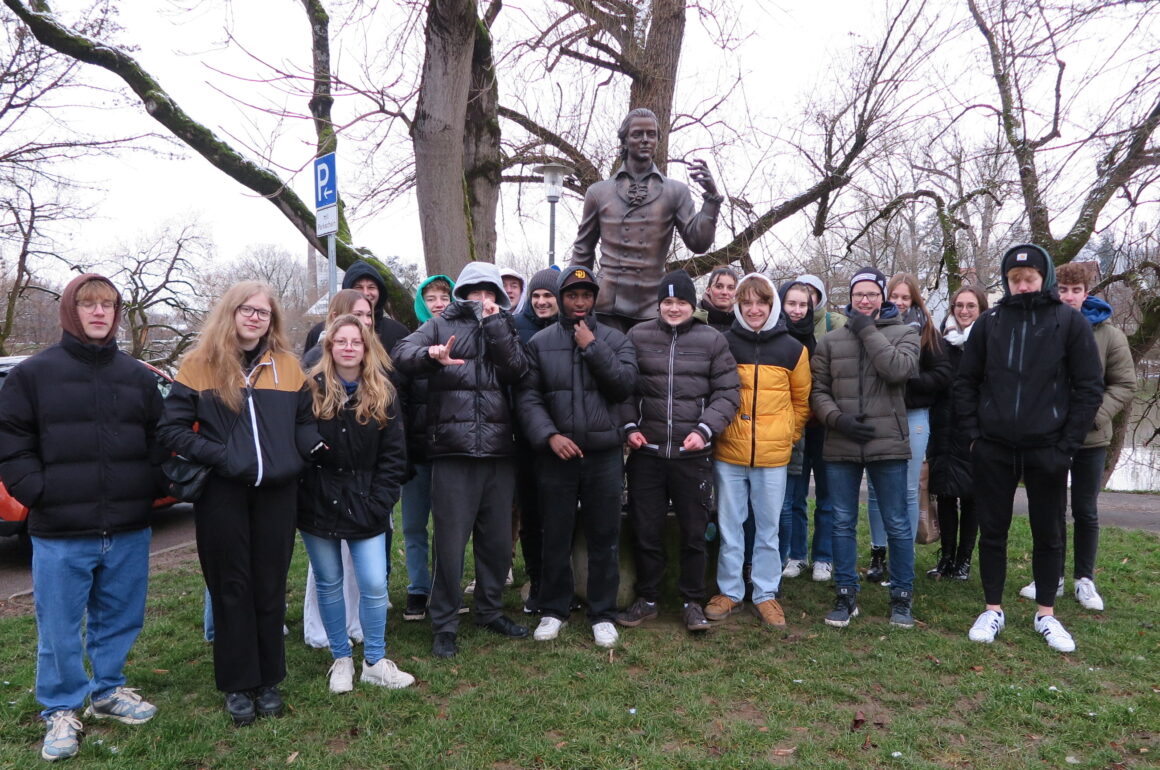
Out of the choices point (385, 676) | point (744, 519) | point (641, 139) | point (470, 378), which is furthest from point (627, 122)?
point (385, 676)

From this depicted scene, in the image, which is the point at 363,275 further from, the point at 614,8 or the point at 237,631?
the point at 614,8

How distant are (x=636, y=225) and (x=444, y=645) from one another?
2987 millimetres

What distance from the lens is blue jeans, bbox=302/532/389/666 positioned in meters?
3.74

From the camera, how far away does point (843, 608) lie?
4711 millimetres

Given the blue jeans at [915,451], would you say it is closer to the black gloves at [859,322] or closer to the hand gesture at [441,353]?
the black gloves at [859,322]

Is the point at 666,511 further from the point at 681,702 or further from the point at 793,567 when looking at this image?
the point at 793,567

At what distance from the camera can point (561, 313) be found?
14.5 feet

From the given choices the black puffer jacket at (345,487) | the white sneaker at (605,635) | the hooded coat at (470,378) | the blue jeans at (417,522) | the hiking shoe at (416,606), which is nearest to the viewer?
the black puffer jacket at (345,487)

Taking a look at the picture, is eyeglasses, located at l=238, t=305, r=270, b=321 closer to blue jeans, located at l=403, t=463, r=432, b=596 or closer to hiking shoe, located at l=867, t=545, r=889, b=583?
blue jeans, located at l=403, t=463, r=432, b=596

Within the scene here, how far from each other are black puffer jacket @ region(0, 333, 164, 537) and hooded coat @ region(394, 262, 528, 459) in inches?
52.2

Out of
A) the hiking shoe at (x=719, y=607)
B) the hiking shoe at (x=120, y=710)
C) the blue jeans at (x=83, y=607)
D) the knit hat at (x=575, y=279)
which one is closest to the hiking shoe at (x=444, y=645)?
the hiking shoe at (x=120, y=710)

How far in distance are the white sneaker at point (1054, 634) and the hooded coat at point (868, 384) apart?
127 cm

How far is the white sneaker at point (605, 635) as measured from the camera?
4305 millimetres

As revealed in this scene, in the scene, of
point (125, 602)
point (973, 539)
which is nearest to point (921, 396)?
point (973, 539)
